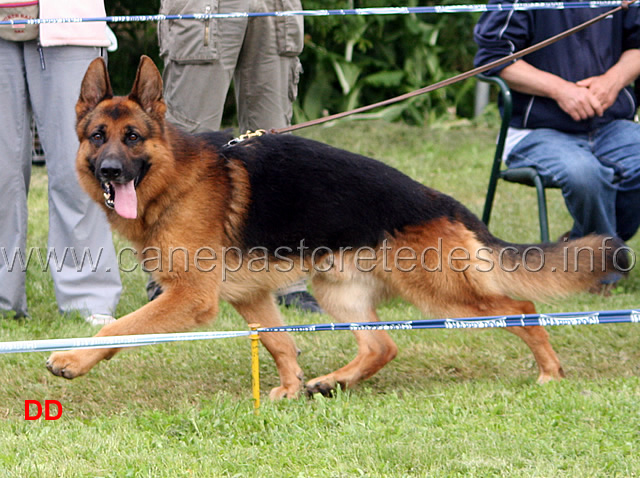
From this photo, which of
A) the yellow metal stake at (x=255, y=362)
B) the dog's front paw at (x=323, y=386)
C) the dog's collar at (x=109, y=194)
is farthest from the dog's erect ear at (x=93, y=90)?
the dog's front paw at (x=323, y=386)

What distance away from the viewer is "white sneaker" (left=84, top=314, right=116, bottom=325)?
15.2 ft

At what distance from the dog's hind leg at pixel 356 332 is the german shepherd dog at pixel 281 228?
19mm

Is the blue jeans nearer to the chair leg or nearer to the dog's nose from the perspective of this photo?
the chair leg

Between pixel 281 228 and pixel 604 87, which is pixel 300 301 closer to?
pixel 281 228

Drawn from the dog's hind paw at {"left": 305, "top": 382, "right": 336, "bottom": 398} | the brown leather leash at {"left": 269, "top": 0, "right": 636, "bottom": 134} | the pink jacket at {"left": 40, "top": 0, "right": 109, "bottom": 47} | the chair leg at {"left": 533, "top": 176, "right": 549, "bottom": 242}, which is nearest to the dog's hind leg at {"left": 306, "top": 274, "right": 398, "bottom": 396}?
the dog's hind paw at {"left": 305, "top": 382, "right": 336, "bottom": 398}

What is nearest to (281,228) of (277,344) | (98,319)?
(277,344)

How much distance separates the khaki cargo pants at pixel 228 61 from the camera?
4586 millimetres

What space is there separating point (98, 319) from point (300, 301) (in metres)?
1.20

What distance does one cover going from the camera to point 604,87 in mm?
5051

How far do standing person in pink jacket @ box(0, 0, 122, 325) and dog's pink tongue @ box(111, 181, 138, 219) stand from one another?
4.08 ft

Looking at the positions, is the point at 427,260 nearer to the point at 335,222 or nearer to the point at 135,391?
the point at 335,222

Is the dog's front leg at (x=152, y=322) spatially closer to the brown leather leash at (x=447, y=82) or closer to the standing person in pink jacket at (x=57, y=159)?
the brown leather leash at (x=447, y=82)

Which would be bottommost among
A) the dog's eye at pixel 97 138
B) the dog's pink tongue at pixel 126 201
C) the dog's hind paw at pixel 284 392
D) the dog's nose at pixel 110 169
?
the dog's hind paw at pixel 284 392

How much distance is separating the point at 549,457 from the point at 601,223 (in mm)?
2516
